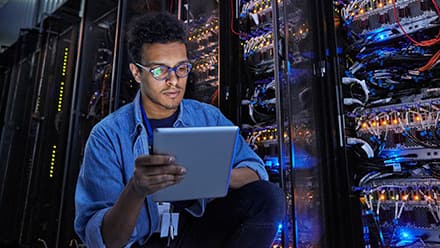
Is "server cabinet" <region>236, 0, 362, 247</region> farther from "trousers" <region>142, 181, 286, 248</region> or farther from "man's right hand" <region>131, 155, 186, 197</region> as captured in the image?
"man's right hand" <region>131, 155, 186, 197</region>

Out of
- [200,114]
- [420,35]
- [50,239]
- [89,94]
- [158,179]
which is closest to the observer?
[158,179]

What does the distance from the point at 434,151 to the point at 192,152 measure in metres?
1.30

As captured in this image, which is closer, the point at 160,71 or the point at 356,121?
the point at 160,71

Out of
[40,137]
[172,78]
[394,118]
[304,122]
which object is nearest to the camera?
[172,78]

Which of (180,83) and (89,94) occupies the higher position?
(89,94)

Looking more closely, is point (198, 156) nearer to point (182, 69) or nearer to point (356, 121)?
point (182, 69)

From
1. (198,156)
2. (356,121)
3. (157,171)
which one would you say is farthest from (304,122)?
(157,171)

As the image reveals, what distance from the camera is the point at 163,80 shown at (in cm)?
100

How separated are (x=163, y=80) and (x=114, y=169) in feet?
1.07

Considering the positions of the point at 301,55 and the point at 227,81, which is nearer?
the point at 301,55

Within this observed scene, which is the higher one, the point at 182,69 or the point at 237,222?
the point at 182,69

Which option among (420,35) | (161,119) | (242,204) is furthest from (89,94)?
(420,35)

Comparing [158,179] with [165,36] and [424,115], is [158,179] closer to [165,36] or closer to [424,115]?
[165,36]

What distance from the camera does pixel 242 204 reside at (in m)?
0.94
